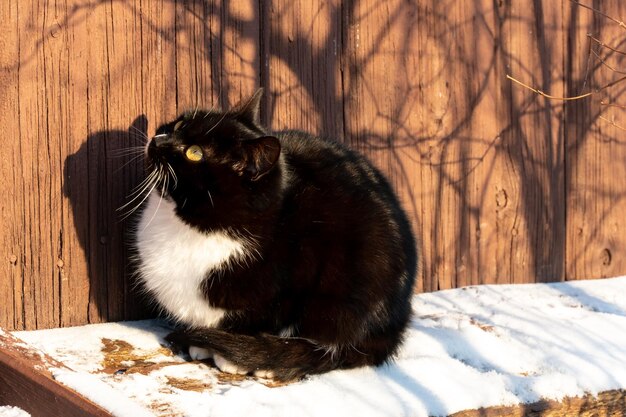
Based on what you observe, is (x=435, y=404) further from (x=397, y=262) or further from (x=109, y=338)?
(x=109, y=338)

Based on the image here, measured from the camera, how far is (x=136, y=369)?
10.1 ft

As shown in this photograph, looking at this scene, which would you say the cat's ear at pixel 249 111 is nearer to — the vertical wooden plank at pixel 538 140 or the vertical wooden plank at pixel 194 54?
the vertical wooden plank at pixel 194 54

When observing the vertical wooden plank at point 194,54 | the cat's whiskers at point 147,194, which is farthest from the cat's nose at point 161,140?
the vertical wooden plank at point 194,54

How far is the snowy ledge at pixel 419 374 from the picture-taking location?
2.86 meters

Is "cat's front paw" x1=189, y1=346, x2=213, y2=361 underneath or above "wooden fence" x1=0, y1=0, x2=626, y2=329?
underneath

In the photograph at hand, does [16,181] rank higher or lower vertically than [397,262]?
higher

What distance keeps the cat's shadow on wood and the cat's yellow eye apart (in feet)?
1.50

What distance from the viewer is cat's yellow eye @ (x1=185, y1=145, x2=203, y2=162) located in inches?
126

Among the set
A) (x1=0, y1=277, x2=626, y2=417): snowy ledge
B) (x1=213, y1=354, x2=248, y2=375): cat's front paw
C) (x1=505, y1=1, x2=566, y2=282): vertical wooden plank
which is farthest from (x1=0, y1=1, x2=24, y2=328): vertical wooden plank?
(x1=505, y1=1, x2=566, y2=282): vertical wooden plank

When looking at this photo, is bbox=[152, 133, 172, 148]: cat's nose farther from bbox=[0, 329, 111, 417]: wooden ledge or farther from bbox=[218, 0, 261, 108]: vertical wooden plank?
bbox=[0, 329, 111, 417]: wooden ledge

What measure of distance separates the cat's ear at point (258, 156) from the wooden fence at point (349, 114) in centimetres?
71

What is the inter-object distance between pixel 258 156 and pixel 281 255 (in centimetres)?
42

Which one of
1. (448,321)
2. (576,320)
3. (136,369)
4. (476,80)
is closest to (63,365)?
(136,369)

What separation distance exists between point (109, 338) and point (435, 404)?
1.37m
